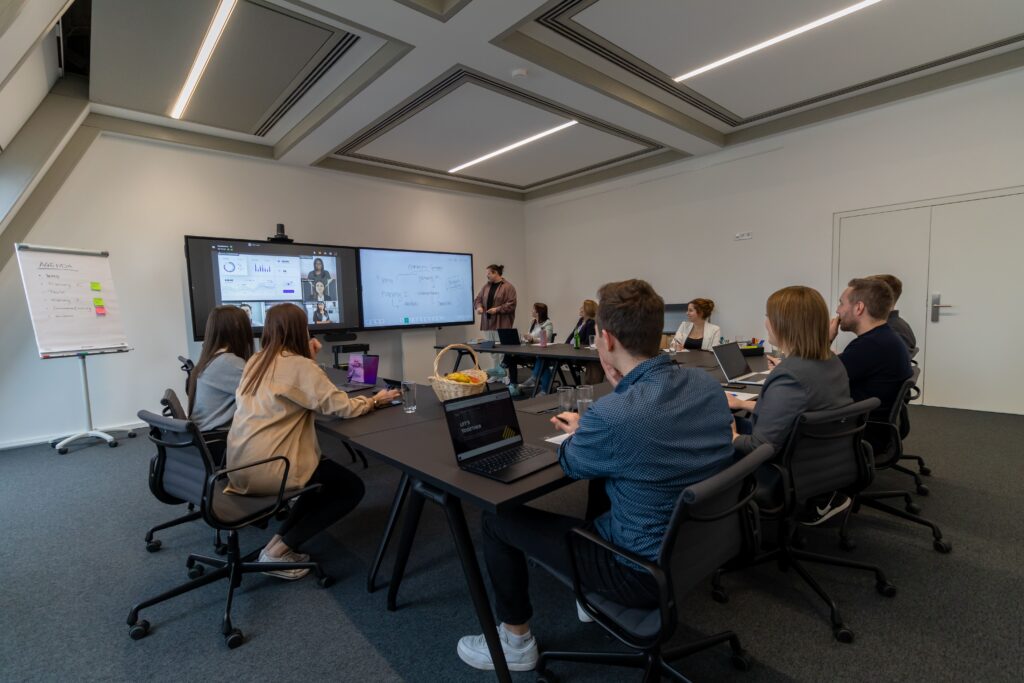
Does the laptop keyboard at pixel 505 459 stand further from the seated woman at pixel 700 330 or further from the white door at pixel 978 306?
the white door at pixel 978 306

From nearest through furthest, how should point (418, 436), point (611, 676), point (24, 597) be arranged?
1. point (611, 676)
2. point (418, 436)
3. point (24, 597)

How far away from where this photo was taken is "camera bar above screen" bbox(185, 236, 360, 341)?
4.97 m

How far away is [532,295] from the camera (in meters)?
8.60

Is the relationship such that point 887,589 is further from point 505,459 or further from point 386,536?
point 386,536

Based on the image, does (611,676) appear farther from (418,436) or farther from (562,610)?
(418,436)

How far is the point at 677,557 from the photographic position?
1175mm

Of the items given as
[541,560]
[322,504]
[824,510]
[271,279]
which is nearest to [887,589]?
[824,510]

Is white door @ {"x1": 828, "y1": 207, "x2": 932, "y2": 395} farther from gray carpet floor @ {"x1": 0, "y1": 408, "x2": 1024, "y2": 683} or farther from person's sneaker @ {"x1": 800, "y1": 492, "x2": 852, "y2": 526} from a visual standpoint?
person's sneaker @ {"x1": 800, "y1": 492, "x2": 852, "y2": 526}

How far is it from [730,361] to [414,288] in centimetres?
477

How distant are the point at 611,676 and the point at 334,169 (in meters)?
6.32

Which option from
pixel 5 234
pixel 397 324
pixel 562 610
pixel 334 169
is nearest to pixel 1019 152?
pixel 562 610

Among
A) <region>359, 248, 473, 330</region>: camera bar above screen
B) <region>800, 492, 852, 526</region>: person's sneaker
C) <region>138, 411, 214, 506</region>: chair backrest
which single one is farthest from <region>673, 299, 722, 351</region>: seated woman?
<region>138, 411, 214, 506</region>: chair backrest

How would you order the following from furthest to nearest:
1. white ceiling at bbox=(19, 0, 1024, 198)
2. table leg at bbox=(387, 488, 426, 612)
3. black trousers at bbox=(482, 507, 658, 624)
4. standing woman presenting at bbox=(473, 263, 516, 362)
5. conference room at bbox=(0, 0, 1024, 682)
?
standing woman presenting at bbox=(473, 263, 516, 362)
white ceiling at bbox=(19, 0, 1024, 198)
table leg at bbox=(387, 488, 426, 612)
conference room at bbox=(0, 0, 1024, 682)
black trousers at bbox=(482, 507, 658, 624)

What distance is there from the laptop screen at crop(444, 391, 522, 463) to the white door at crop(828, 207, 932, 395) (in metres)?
4.84
